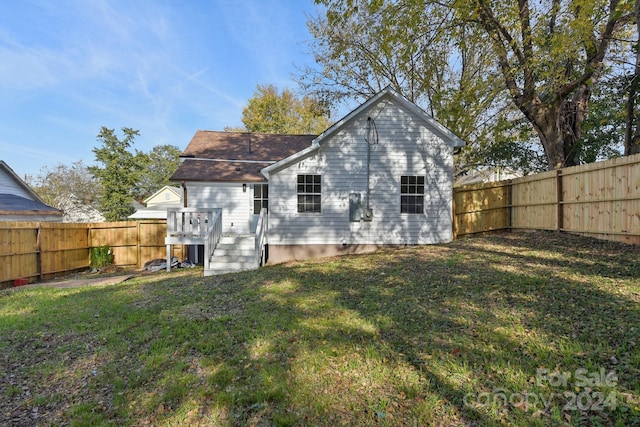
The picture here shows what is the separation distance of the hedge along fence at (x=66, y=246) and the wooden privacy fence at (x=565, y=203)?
12.4 metres

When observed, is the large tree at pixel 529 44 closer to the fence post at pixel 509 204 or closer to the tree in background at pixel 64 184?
the fence post at pixel 509 204

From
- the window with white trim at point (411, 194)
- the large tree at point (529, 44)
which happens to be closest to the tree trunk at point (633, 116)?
the large tree at point (529, 44)

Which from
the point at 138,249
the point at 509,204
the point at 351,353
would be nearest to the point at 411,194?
the point at 509,204

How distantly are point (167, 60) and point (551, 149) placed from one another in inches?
692

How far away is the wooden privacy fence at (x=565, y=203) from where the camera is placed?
7.21m

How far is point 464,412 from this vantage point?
8.62ft

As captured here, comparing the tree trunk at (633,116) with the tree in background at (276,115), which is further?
the tree in background at (276,115)

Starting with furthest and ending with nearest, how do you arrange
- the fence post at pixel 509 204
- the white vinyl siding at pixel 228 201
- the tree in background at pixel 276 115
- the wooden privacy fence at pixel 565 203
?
1. the tree in background at pixel 276 115
2. the white vinyl siding at pixel 228 201
3. the fence post at pixel 509 204
4. the wooden privacy fence at pixel 565 203

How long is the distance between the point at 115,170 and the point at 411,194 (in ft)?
79.2

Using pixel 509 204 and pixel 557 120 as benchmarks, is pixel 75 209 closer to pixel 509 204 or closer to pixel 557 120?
pixel 509 204

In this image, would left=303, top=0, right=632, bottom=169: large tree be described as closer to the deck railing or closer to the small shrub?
the deck railing

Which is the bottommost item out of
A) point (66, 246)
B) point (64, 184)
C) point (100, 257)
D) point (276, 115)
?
point (100, 257)

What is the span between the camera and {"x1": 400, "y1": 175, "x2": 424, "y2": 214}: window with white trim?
438 inches

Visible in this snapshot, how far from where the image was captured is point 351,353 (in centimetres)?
364
